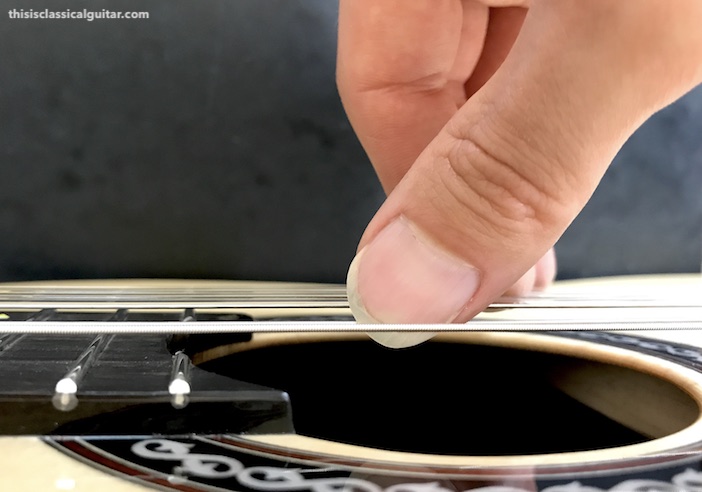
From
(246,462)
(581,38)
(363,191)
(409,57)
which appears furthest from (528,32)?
(363,191)

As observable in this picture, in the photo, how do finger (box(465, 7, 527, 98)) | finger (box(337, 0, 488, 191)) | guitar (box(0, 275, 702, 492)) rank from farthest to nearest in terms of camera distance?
finger (box(465, 7, 527, 98)), finger (box(337, 0, 488, 191)), guitar (box(0, 275, 702, 492))

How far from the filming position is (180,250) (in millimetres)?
972

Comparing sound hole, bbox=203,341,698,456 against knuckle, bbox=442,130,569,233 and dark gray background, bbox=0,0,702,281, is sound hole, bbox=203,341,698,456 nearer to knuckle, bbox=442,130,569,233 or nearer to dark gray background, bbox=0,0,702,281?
knuckle, bbox=442,130,569,233

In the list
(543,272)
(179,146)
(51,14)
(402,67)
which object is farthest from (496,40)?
(51,14)

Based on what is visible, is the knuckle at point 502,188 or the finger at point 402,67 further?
the finger at point 402,67

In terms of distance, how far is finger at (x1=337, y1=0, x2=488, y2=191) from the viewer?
73cm

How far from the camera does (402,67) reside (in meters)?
0.77

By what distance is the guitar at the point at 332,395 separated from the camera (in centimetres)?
28

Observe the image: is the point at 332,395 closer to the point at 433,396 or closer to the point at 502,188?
the point at 433,396

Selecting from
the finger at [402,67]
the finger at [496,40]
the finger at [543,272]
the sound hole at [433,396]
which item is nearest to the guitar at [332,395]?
the sound hole at [433,396]

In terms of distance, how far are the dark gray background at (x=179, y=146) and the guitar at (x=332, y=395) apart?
9cm

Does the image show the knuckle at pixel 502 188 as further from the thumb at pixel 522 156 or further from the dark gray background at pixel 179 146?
the dark gray background at pixel 179 146

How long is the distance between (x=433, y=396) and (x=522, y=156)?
1.17ft

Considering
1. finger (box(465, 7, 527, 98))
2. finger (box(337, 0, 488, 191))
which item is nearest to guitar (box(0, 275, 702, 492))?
finger (box(337, 0, 488, 191))
